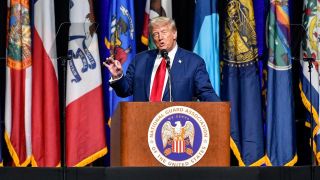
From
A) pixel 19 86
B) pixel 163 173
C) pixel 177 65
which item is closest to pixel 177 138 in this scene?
pixel 163 173

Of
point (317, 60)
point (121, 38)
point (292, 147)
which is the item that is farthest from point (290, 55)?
point (121, 38)

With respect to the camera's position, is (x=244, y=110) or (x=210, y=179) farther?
(x=244, y=110)

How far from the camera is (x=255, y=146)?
7.23 meters

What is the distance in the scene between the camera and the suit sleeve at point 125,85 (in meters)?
4.91

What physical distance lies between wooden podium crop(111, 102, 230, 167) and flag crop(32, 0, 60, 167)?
2.91m

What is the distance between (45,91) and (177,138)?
3.12 meters

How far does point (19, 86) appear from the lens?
710 centimetres

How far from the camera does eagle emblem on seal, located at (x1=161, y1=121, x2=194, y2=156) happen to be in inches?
164

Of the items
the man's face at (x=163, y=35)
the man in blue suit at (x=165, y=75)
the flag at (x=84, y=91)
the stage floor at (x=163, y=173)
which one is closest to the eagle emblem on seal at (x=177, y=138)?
the stage floor at (x=163, y=173)

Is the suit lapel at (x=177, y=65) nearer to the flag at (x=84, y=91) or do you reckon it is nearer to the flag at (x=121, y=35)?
the flag at (x=121, y=35)

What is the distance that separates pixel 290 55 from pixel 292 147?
811 mm

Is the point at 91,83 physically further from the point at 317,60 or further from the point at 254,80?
the point at 317,60

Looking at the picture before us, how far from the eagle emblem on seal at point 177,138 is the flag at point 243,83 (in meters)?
3.05

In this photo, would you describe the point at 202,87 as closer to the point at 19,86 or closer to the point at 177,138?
the point at 177,138
